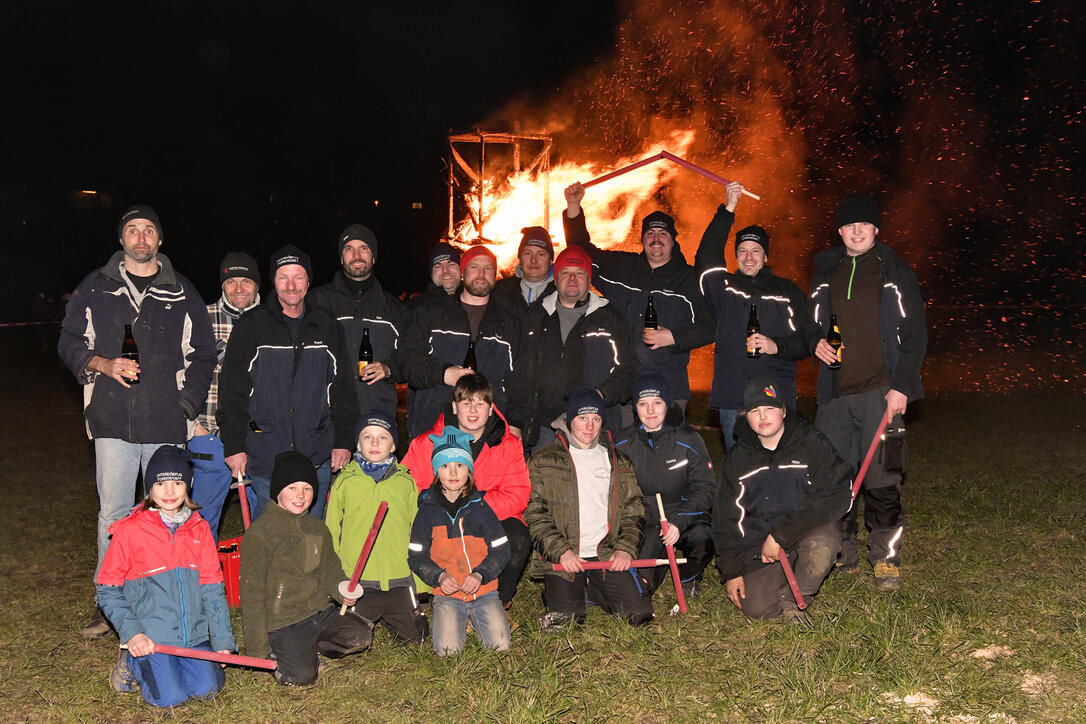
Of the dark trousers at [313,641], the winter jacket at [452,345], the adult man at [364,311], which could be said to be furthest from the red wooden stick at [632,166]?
the dark trousers at [313,641]

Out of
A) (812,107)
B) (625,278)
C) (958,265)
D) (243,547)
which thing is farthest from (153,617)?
(958,265)

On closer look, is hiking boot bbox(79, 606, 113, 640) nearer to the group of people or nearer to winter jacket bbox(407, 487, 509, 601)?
the group of people

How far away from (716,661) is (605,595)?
110 cm

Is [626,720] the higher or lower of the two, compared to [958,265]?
lower

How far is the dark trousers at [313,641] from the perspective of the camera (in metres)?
5.35

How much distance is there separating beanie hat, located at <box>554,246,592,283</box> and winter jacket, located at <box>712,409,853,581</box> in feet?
6.09

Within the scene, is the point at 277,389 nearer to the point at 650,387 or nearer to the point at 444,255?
the point at 444,255

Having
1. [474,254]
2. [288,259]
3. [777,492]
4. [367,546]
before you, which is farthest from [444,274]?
[777,492]

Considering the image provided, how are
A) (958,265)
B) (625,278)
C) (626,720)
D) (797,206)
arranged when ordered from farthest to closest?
(958,265) < (797,206) < (625,278) < (626,720)

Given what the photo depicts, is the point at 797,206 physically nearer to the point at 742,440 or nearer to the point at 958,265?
the point at 958,265

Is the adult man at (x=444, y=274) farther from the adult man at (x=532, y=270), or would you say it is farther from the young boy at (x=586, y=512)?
the young boy at (x=586, y=512)

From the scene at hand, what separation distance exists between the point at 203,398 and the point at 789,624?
425 cm

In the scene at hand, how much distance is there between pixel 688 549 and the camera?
6715 mm

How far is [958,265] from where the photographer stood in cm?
4591
